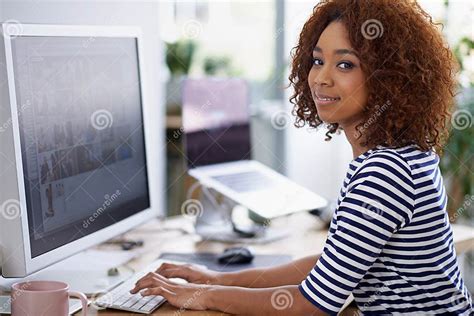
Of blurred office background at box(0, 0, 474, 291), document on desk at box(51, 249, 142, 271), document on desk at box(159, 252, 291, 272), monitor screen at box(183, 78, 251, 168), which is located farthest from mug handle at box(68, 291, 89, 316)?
blurred office background at box(0, 0, 474, 291)

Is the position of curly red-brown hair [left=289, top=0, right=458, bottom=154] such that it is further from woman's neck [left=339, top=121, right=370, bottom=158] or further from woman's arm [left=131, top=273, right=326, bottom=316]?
woman's arm [left=131, top=273, right=326, bottom=316]

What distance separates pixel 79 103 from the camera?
158cm

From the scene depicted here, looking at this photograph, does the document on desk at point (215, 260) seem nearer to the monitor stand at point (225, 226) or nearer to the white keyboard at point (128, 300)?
the monitor stand at point (225, 226)

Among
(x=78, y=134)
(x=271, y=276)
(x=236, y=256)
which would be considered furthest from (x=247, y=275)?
(x=78, y=134)

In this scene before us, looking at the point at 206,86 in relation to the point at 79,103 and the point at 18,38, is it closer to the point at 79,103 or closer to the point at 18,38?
the point at 79,103

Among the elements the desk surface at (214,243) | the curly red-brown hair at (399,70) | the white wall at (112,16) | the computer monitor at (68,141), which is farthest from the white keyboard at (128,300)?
the curly red-brown hair at (399,70)

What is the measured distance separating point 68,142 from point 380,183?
0.66 m

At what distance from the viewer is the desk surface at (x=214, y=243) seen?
1.99 m

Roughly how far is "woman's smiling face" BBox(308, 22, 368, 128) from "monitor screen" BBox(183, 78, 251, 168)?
0.85 metres

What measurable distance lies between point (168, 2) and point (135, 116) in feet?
7.18

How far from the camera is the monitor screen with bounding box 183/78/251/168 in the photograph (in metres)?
2.33

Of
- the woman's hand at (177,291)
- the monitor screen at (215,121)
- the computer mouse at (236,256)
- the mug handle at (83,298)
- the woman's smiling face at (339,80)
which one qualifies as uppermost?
the woman's smiling face at (339,80)

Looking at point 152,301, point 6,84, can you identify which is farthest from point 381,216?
point 6,84

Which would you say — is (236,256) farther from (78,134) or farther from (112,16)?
(112,16)
